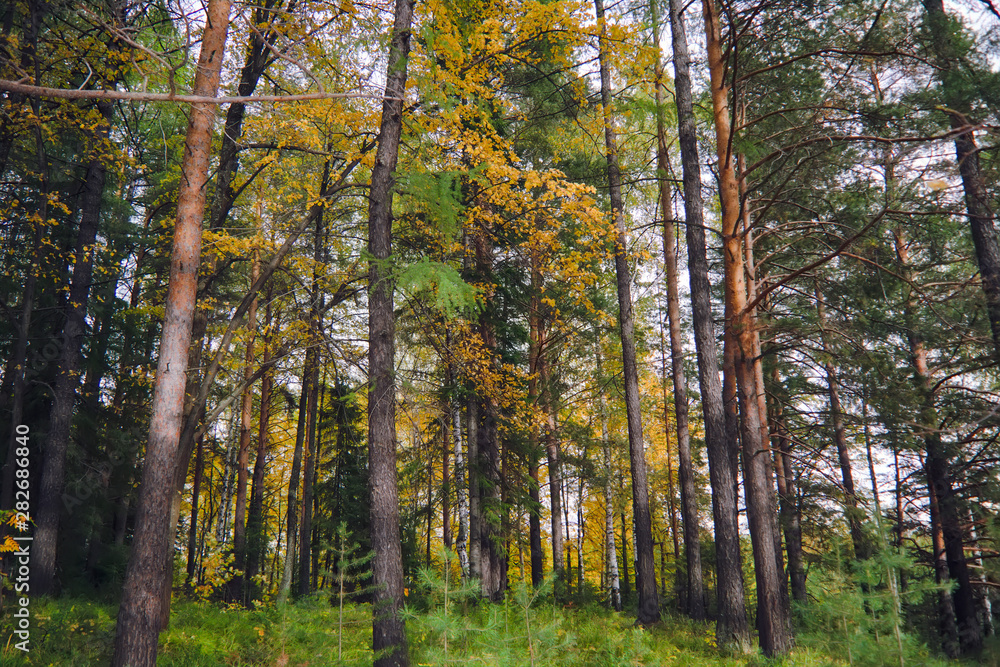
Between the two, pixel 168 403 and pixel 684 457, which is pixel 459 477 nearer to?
pixel 684 457

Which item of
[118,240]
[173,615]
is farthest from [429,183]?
[118,240]

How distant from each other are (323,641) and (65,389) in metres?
7.06

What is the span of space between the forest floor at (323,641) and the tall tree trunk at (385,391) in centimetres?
51

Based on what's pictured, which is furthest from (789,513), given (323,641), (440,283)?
(440,283)

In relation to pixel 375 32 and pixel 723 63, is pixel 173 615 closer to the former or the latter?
pixel 375 32

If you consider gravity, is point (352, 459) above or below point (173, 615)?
above

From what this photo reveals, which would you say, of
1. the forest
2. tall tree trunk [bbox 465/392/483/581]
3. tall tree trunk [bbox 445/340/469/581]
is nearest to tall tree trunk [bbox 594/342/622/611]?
the forest

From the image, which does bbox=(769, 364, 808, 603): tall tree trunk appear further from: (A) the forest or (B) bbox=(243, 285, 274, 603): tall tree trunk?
(B) bbox=(243, 285, 274, 603): tall tree trunk

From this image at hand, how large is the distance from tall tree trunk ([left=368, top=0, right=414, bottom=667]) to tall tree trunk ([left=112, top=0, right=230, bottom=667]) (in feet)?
7.20

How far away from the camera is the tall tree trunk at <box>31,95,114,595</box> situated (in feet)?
30.2

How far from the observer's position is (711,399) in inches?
357

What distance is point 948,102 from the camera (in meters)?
8.48

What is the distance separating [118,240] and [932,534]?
63.2 ft

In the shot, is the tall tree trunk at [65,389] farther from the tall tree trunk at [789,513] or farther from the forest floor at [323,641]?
the tall tree trunk at [789,513]
